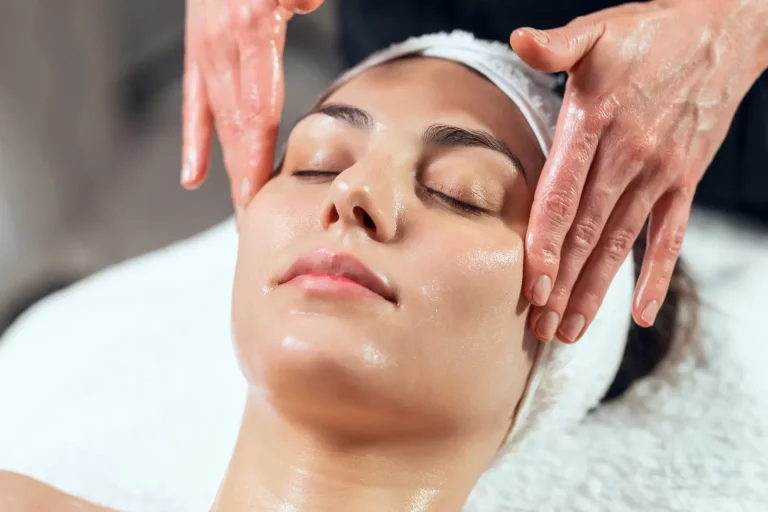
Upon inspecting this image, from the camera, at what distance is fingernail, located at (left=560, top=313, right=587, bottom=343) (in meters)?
0.92

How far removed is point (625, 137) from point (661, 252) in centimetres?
16

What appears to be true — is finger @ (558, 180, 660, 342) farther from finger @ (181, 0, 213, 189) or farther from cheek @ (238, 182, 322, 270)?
finger @ (181, 0, 213, 189)

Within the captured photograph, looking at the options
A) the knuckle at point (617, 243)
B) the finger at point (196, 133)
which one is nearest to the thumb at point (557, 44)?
the knuckle at point (617, 243)

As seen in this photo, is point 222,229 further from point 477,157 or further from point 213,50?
point 477,157

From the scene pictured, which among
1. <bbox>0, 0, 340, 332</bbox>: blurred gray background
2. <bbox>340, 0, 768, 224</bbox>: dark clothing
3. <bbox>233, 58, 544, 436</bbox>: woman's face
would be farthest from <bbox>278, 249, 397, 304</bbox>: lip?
<bbox>0, 0, 340, 332</bbox>: blurred gray background

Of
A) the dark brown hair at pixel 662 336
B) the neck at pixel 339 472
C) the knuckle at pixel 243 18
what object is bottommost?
the dark brown hair at pixel 662 336

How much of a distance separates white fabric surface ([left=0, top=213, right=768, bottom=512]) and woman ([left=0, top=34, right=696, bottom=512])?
0.22 m

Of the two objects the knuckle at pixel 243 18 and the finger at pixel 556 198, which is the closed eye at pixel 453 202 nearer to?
the finger at pixel 556 198

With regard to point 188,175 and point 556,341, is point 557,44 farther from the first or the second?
point 188,175

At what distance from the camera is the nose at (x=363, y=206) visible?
0.80 meters

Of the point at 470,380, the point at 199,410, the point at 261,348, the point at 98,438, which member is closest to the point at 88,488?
the point at 98,438

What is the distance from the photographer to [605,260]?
3.03 ft

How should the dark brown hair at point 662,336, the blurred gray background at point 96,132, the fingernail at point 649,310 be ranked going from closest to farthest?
the fingernail at point 649,310
the dark brown hair at point 662,336
the blurred gray background at point 96,132

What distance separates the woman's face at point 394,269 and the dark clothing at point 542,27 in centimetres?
57
